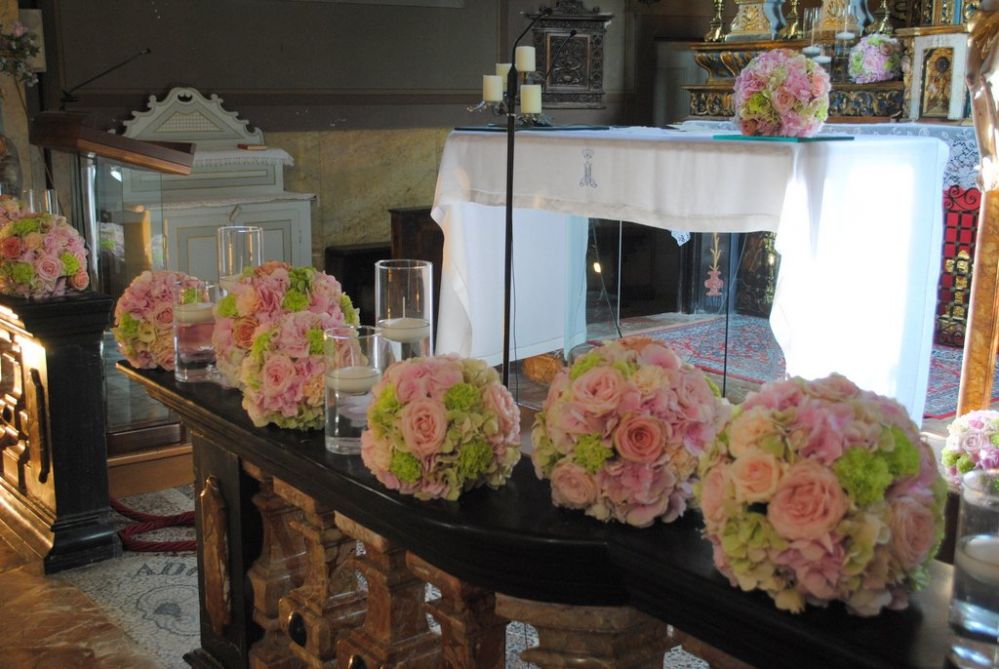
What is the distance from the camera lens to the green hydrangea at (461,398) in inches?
71.0

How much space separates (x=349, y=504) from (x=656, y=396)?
64 cm

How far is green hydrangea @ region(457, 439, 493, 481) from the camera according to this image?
71.1 inches

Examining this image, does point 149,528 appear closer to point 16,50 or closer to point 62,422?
point 62,422

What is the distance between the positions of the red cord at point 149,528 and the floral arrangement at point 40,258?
919 millimetres

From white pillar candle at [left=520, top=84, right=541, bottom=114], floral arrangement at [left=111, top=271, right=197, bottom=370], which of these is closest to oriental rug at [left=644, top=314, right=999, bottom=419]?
white pillar candle at [left=520, top=84, right=541, bottom=114]

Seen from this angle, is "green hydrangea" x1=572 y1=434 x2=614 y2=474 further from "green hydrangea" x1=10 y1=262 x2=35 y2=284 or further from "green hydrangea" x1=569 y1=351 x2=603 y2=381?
"green hydrangea" x1=10 y1=262 x2=35 y2=284

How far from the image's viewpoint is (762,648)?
143 centimetres

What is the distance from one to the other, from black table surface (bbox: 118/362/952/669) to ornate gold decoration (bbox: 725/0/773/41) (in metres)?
6.26

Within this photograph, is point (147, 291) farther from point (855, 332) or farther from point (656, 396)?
point (855, 332)

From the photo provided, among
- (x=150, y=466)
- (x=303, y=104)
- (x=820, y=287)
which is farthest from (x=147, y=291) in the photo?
(x=303, y=104)

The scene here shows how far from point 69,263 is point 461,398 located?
8.17 feet

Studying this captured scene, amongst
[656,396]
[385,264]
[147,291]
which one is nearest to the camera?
[656,396]

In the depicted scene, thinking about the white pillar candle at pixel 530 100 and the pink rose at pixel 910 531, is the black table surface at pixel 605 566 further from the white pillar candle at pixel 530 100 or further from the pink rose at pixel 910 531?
the white pillar candle at pixel 530 100

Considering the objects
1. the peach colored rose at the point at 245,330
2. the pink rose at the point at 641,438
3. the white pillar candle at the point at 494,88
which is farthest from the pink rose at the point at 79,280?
the pink rose at the point at 641,438
